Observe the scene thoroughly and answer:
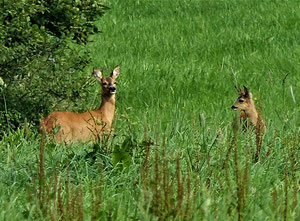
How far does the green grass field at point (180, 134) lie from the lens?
4558mm

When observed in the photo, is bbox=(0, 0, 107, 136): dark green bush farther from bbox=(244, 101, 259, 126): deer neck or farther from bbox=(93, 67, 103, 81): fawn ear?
bbox=(244, 101, 259, 126): deer neck

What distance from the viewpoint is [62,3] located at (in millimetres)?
10031

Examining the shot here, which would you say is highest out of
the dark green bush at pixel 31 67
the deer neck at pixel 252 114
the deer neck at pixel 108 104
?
the dark green bush at pixel 31 67

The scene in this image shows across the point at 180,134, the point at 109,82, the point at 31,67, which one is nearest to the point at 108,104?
the point at 109,82

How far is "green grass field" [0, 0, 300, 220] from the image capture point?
4558mm

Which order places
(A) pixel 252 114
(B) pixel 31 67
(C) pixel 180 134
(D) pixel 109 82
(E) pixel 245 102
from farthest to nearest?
(D) pixel 109 82 → (A) pixel 252 114 → (E) pixel 245 102 → (B) pixel 31 67 → (C) pixel 180 134

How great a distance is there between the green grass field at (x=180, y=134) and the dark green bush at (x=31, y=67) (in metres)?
0.72

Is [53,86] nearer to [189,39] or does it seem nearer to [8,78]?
[8,78]

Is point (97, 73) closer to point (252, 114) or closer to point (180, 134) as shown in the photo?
point (252, 114)

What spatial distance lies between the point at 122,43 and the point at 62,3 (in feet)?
20.5

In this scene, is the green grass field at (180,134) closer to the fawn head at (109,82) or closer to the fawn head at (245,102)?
the fawn head at (245,102)

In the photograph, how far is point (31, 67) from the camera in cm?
924

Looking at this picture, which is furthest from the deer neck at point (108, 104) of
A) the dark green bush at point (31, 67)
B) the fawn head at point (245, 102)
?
the fawn head at point (245, 102)

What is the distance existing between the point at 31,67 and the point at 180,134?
2873mm
